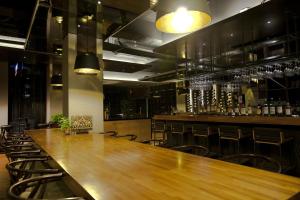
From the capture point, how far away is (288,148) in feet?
12.5

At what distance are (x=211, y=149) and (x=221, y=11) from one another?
3.00 meters

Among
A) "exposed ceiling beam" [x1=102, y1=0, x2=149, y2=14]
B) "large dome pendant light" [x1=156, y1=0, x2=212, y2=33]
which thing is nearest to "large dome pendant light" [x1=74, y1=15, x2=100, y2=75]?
"exposed ceiling beam" [x1=102, y1=0, x2=149, y2=14]

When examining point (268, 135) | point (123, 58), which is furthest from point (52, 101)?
point (268, 135)

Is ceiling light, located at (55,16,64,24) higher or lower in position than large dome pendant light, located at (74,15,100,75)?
higher

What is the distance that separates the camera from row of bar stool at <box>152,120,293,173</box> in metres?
3.69

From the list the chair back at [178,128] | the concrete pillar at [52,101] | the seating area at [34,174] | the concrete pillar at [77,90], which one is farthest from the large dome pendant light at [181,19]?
the concrete pillar at [52,101]

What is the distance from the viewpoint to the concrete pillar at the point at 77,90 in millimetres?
4941

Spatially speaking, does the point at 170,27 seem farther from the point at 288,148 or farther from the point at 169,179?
the point at 288,148

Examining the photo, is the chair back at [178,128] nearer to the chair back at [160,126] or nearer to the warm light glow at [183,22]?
the chair back at [160,126]

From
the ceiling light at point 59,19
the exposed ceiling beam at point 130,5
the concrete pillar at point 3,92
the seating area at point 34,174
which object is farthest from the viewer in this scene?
the concrete pillar at point 3,92

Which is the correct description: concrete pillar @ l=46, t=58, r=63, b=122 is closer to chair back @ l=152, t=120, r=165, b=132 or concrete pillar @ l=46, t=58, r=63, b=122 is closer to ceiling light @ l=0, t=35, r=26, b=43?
ceiling light @ l=0, t=35, r=26, b=43

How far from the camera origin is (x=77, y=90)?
5.00m

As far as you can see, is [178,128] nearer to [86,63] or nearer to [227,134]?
[227,134]

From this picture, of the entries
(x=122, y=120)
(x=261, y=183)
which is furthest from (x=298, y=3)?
(x=122, y=120)
